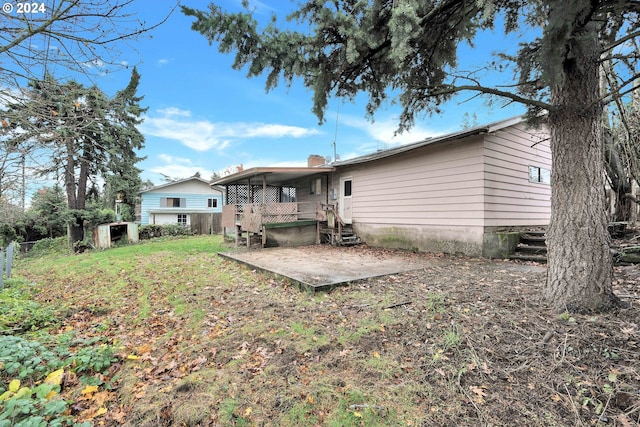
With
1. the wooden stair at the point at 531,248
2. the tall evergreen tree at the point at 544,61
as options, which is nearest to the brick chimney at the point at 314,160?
the wooden stair at the point at 531,248

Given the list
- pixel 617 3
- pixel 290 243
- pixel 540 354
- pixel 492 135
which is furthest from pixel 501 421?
pixel 290 243

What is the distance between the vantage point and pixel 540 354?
2578mm

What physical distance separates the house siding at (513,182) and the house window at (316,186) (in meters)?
7.35

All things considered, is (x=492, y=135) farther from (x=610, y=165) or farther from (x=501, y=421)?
(x=501, y=421)

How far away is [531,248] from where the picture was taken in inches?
288

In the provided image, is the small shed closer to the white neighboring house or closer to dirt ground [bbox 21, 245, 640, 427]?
the white neighboring house

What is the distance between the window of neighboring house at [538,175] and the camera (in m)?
8.91

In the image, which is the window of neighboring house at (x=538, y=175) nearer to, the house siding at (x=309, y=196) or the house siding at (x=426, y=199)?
the house siding at (x=426, y=199)

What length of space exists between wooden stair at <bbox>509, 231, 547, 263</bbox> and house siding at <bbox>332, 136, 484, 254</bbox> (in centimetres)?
100

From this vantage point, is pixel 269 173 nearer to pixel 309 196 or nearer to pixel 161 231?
pixel 309 196

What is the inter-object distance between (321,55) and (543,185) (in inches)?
Answer: 363

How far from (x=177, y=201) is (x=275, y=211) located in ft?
63.2

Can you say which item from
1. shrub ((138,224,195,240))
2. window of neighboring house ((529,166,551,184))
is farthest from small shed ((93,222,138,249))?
window of neighboring house ((529,166,551,184))

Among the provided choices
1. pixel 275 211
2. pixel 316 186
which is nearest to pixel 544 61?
pixel 275 211
